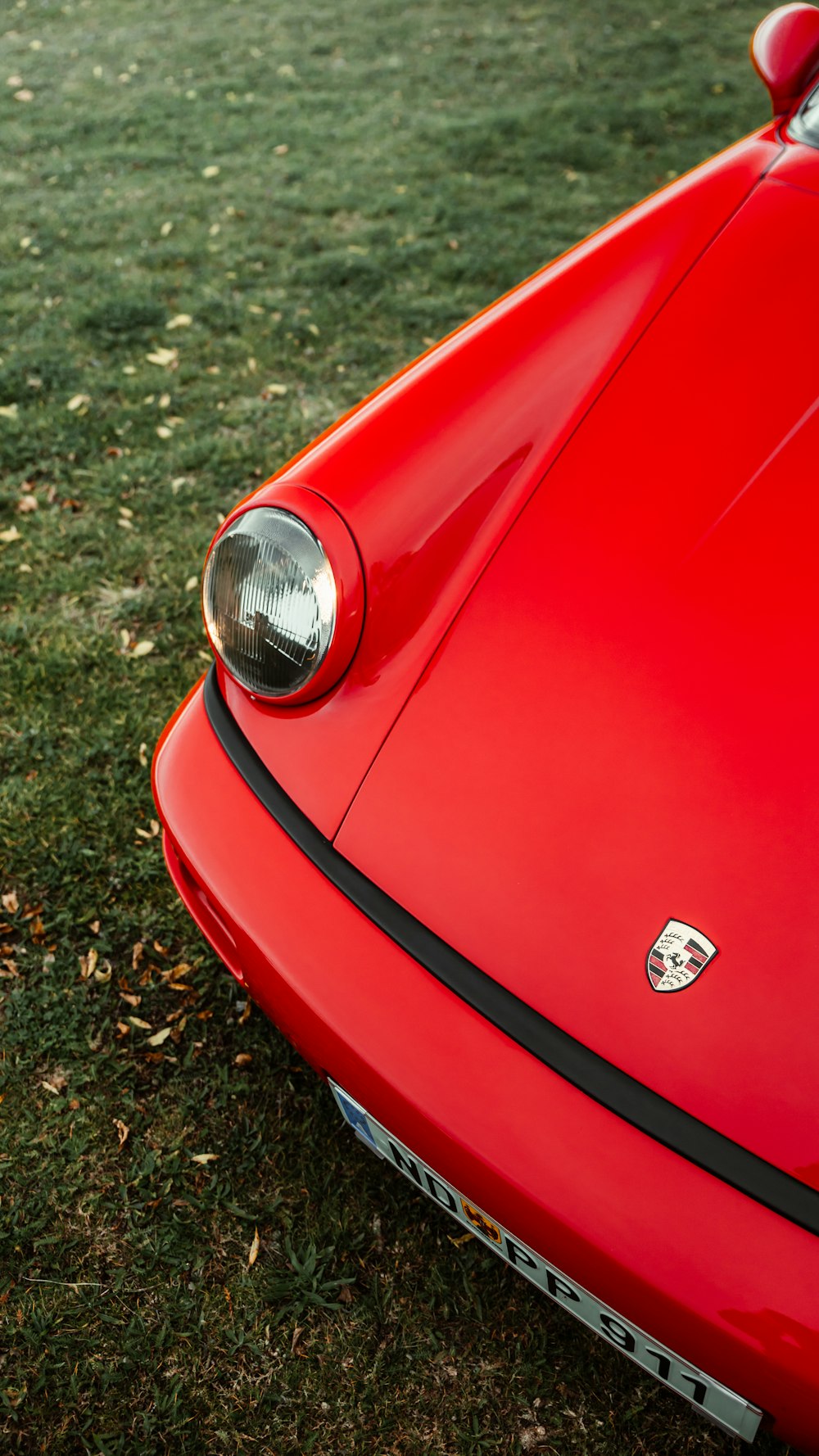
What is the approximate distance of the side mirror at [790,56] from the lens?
1812 millimetres

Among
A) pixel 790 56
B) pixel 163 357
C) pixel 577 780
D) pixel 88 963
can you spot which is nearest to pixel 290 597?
pixel 577 780

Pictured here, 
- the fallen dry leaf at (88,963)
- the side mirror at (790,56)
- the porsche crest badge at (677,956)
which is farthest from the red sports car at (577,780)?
the fallen dry leaf at (88,963)

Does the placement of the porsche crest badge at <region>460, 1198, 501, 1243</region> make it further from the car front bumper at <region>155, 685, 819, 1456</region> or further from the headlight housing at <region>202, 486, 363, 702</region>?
the headlight housing at <region>202, 486, 363, 702</region>

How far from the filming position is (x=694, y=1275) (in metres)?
0.97

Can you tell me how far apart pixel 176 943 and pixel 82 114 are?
5229 mm

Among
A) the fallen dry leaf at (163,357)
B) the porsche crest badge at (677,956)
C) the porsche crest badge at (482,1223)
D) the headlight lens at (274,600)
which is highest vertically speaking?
the porsche crest badge at (677,956)

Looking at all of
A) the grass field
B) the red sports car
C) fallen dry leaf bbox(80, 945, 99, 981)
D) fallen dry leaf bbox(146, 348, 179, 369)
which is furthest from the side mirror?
Answer: fallen dry leaf bbox(146, 348, 179, 369)

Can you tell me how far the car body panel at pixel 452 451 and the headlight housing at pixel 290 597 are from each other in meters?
0.03

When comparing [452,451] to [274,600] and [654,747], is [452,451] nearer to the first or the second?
[274,600]

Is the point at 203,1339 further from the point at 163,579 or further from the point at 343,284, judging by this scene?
the point at 343,284

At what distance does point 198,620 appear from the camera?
261cm

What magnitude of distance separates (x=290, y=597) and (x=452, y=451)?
1.09 feet

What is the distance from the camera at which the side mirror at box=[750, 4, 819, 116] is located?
1.81 metres

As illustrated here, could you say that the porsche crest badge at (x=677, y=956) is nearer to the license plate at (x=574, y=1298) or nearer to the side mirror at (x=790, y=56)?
the license plate at (x=574, y=1298)
